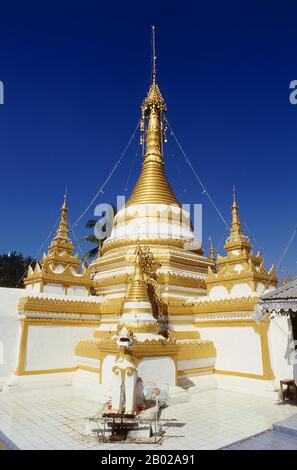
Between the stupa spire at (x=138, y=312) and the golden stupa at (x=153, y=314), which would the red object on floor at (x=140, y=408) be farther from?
the stupa spire at (x=138, y=312)

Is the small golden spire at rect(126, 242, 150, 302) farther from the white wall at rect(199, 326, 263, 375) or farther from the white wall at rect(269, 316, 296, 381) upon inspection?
the white wall at rect(269, 316, 296, 381)

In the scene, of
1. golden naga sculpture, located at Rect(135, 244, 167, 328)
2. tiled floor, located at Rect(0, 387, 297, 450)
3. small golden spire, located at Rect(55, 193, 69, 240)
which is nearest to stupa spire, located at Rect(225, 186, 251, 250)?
golden naga sculpture, located at Rect(135, 244, 167, 328)

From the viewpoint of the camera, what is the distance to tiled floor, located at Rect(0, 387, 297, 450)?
8258 mm

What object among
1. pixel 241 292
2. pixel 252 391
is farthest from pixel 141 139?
pixel 252 391

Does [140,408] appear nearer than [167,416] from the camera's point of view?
Yes

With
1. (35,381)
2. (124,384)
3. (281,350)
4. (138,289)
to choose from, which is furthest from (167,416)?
(35,381)

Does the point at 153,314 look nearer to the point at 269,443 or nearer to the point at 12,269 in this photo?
the point at 269,443

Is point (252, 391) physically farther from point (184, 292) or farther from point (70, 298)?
point (70, 298)

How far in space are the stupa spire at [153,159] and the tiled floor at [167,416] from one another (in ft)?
38.8

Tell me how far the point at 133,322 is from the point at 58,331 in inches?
177

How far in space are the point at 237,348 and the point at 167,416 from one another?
16.9ft

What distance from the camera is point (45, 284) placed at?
16.6 m

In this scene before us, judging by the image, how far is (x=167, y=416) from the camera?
1059 cm
